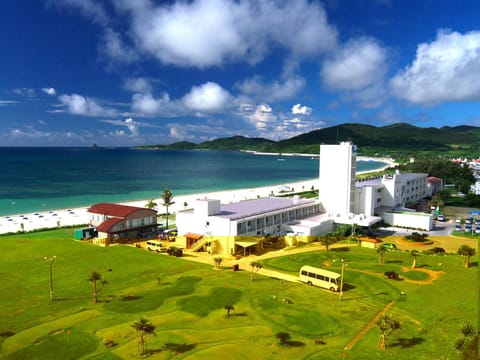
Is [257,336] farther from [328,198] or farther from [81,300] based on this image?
[328,198]

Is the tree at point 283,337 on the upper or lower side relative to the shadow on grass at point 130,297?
upper

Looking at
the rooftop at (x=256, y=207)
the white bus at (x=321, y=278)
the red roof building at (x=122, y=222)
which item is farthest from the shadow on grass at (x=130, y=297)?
the red roof building at (x=122, y=222)

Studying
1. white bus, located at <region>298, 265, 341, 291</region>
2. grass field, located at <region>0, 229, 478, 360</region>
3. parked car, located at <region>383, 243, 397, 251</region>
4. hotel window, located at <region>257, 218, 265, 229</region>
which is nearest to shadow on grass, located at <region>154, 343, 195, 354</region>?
grass field, located at <region>0, 229, 478, 360</region>

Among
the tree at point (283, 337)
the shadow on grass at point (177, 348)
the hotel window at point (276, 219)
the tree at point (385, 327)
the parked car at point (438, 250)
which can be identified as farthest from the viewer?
the hotel window at point (276, 219)

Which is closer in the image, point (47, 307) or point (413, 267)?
point (47, 307)

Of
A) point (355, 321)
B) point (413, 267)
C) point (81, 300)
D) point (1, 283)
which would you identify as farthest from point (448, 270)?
point (1, 283)

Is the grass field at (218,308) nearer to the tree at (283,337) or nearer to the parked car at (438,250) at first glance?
the tree at (283,337)
